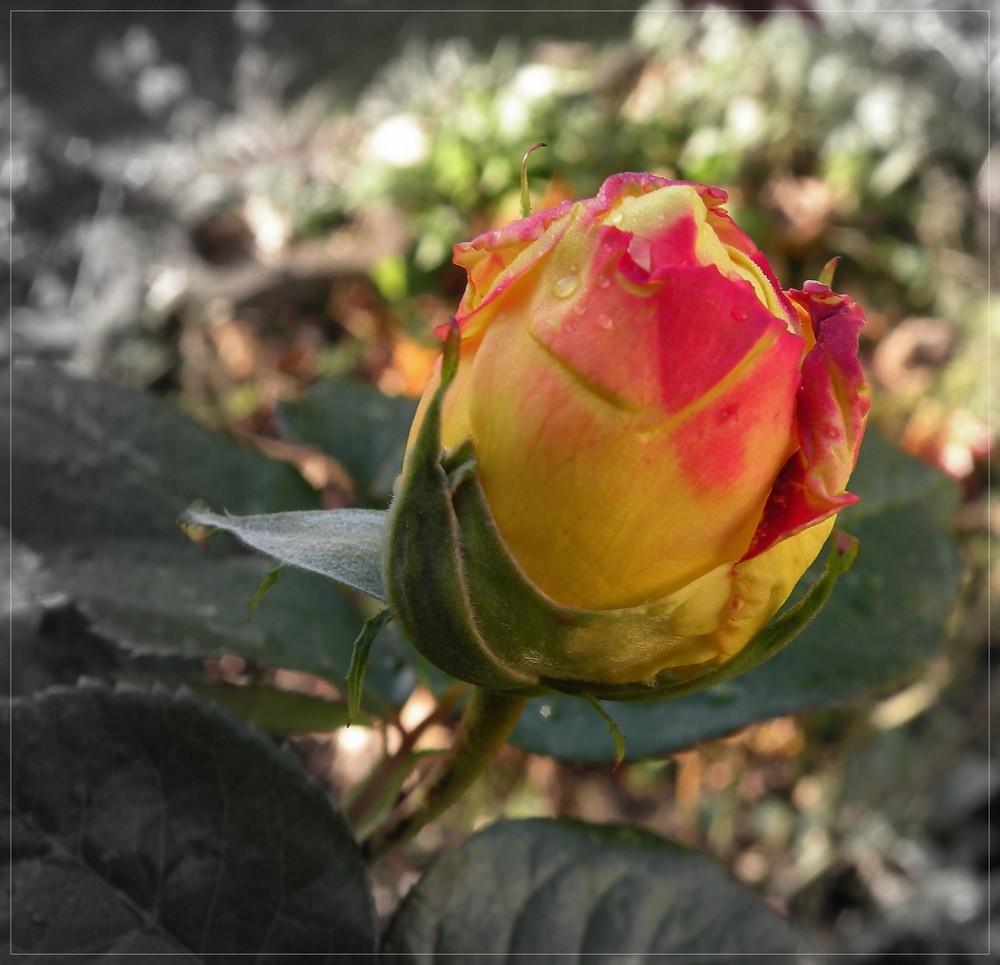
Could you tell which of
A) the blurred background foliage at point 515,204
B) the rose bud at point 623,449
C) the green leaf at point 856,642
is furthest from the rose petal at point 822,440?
the blurred background foliage at point 515,204

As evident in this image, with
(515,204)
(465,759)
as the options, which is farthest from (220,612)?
(515,204)

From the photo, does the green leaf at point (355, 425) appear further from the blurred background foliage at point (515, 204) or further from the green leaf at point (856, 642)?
the blurred background foliage at point (515, 204)

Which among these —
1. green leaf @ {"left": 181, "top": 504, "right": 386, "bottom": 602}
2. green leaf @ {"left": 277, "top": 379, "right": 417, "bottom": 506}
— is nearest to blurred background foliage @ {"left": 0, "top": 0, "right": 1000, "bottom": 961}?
green leaf @ {"left": 277, "top": 379, "right": 417, "bottom": 506}

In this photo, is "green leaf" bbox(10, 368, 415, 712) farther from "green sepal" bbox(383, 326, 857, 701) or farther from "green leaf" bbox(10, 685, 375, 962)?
"green sepal" bbox(383, 326, 857, 701)

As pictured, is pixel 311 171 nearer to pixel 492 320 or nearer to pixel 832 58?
pixel 832 58

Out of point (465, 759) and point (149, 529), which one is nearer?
point (465, 759)

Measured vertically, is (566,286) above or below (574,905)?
above

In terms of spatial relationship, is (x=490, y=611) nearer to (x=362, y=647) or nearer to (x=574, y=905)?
(x=362, y=647)

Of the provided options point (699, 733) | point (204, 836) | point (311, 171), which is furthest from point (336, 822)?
point (311, 171)
